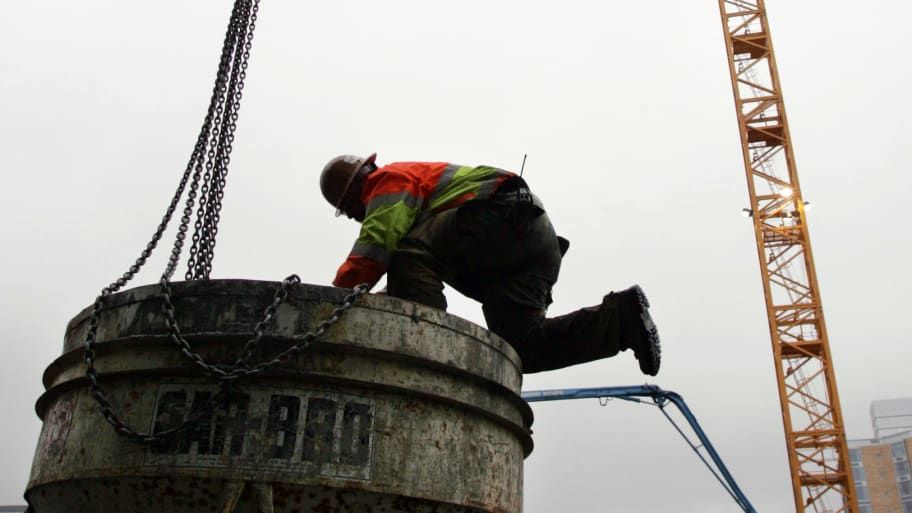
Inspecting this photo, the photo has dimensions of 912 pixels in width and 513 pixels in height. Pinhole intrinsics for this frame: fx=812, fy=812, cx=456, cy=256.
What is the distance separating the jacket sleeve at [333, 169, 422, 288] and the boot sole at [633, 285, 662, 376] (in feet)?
4.03

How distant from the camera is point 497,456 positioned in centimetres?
345

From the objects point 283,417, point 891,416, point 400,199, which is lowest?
point 283,417

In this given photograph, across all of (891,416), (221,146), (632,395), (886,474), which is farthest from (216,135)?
(891,416)

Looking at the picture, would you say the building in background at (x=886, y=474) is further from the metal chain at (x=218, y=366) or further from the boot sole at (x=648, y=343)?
the metal chain at (x=218, y=366)

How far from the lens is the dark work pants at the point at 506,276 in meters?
3.97

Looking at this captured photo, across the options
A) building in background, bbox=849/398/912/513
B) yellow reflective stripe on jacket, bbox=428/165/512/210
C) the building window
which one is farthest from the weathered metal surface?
the building window

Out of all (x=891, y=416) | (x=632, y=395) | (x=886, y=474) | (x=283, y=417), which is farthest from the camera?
(x=891, y=416)

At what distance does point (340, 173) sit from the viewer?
4.70 meters

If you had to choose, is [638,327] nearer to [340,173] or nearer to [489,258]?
[489,258]

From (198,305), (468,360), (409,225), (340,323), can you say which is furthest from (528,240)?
(198,305)

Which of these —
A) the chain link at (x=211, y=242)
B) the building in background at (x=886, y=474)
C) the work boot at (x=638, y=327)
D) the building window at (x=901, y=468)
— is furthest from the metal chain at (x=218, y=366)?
the building window at (x=901, y=468)

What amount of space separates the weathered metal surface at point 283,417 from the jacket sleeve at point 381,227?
1.65 ft

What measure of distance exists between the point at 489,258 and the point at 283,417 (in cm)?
156

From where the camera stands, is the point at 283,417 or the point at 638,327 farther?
the point at 638,327
